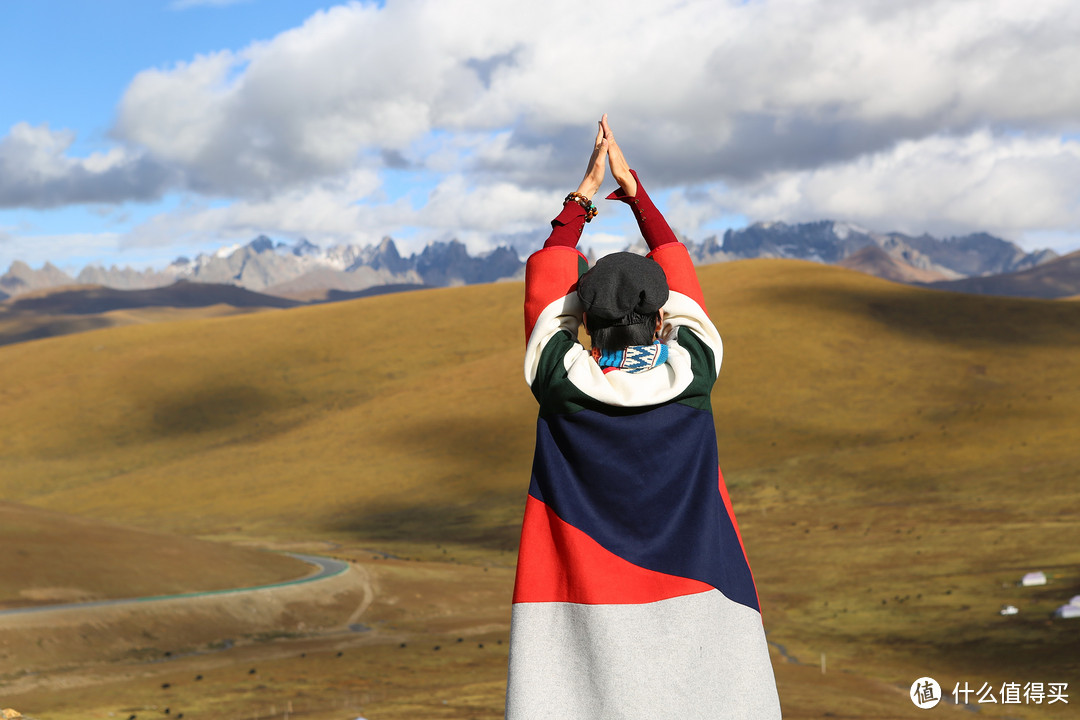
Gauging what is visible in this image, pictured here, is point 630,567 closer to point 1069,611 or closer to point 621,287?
point 621,287

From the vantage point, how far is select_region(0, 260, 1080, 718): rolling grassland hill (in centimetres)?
2142

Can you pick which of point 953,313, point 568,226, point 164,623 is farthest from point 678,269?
point 953,313

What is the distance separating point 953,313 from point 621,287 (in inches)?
2952

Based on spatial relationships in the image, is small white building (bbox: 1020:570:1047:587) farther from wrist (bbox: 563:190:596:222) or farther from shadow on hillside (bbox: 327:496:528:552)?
wrist (bbox: 563:190:596:222)

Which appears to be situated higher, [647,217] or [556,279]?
[647,217]

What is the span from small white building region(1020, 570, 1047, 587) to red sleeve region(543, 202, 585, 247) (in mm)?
23741

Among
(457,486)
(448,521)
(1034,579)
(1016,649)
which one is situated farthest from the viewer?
(457,486)

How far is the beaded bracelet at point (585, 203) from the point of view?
11.6ft

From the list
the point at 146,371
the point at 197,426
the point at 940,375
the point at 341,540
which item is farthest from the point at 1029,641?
the point at 146,371

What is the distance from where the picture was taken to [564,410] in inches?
121

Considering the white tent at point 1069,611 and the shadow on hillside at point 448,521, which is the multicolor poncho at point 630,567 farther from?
the shadow on hillside at point 448,521

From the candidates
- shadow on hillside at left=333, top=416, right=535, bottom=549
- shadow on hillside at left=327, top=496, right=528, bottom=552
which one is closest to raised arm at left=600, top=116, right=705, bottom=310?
shadow on hillside at left=327, top=496, right=528, bottom=552

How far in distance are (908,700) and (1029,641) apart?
4853 millimetres

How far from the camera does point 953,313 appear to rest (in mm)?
72125
